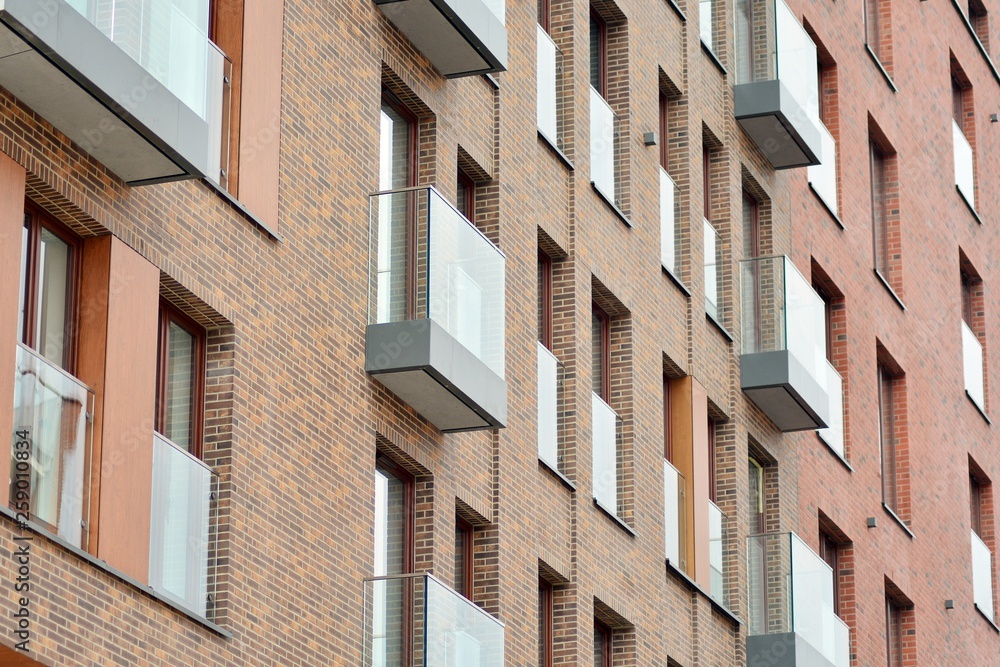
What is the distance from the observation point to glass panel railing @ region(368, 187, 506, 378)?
2216 centimetres

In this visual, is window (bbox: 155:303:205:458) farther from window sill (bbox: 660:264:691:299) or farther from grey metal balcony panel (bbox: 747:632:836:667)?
grey metal balcony panel (bbox: 747:632:836:667)

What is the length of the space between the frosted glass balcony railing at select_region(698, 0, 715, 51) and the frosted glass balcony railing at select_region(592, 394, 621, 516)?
23.8 ft

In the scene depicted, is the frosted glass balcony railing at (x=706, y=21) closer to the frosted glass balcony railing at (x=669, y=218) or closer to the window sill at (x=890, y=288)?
the frosted glass balcony railing at (x=669, y=218)

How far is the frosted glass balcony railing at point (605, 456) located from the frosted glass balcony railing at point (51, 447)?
1028 cm

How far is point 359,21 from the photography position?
897 inches

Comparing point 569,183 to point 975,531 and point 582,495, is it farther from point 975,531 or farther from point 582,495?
point 975,531

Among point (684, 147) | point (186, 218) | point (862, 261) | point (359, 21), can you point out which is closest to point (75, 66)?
point (186, 218)

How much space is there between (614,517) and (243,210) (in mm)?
8496

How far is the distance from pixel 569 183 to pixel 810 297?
689 cm

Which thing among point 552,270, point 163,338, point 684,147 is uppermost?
point 684,147

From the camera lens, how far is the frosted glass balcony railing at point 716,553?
99.0 ft

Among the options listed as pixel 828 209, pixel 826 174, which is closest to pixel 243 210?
pixel 828 209

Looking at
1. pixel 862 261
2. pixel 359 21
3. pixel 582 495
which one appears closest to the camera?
pixel 359 21

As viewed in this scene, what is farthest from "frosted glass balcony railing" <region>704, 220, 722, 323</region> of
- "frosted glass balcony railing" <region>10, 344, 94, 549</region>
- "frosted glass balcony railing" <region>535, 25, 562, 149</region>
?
"frosted glass balcony railing" <region>10, 344, 94, 549</region>
